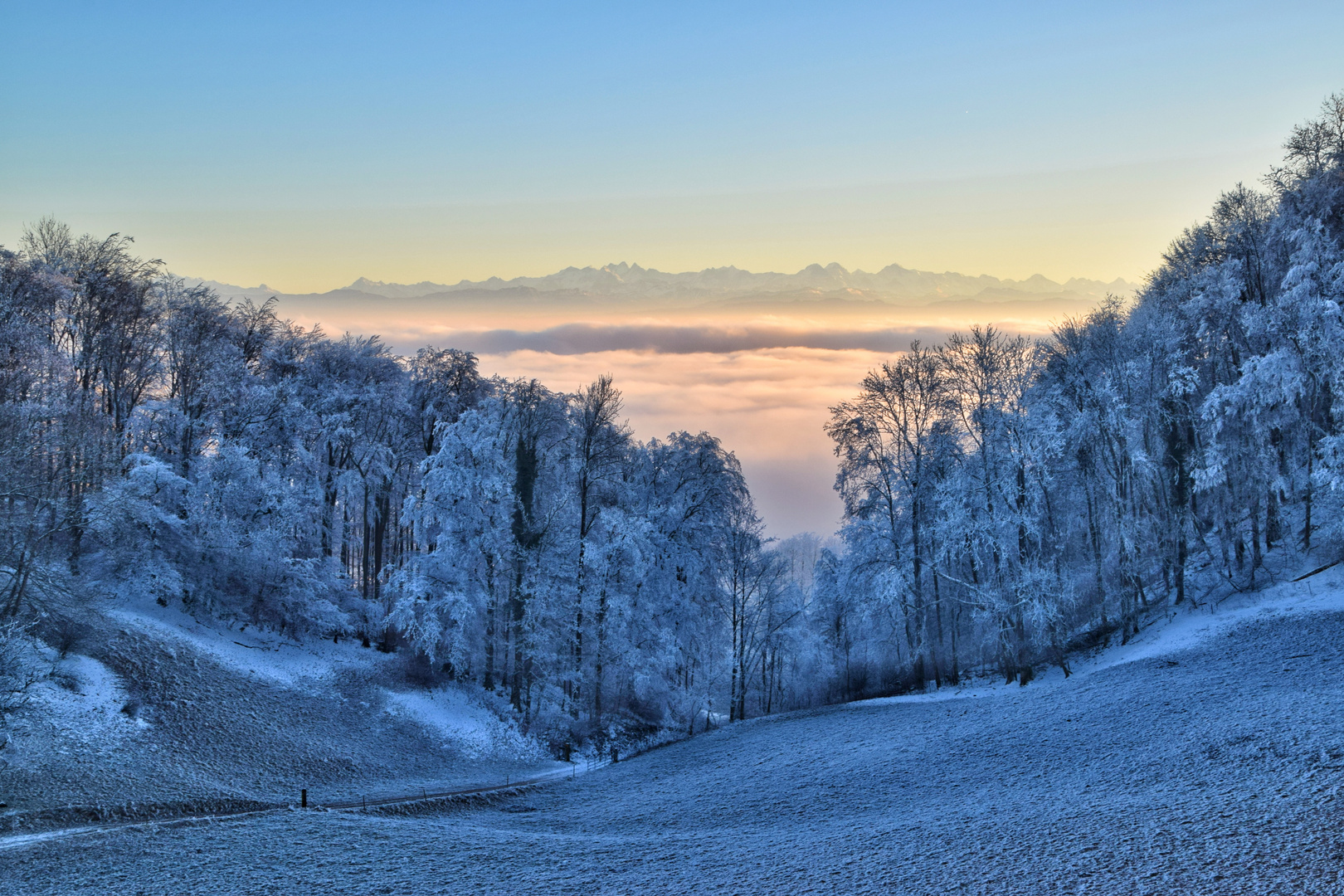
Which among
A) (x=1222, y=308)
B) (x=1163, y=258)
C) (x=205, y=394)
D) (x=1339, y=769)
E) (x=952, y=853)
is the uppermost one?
(x=1163, y=258)

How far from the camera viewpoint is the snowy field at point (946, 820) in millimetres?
11562

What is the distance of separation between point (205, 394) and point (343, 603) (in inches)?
412

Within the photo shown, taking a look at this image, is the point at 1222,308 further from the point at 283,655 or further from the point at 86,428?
the point at 86,428

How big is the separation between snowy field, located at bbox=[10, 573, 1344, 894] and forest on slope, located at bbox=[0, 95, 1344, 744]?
6.14 m

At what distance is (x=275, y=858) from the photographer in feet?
51.1

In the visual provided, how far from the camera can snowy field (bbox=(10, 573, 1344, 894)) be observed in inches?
455

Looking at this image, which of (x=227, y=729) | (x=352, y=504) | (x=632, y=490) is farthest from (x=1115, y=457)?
(x=352, y=504)

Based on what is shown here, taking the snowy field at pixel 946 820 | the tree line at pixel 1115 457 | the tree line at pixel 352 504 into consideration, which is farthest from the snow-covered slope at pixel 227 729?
the tree line at pixel 1115 457

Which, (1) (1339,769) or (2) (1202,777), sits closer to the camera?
(1) (1339,769)

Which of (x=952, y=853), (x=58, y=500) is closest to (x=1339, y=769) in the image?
(x=952, y=853)

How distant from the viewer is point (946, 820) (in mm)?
14695

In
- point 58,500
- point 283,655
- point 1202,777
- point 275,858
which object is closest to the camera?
point 1202,777

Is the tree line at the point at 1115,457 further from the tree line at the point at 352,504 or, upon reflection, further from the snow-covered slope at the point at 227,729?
the snow-covered slope at the point at 227,729

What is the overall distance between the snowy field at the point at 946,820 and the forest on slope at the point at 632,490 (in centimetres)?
614
